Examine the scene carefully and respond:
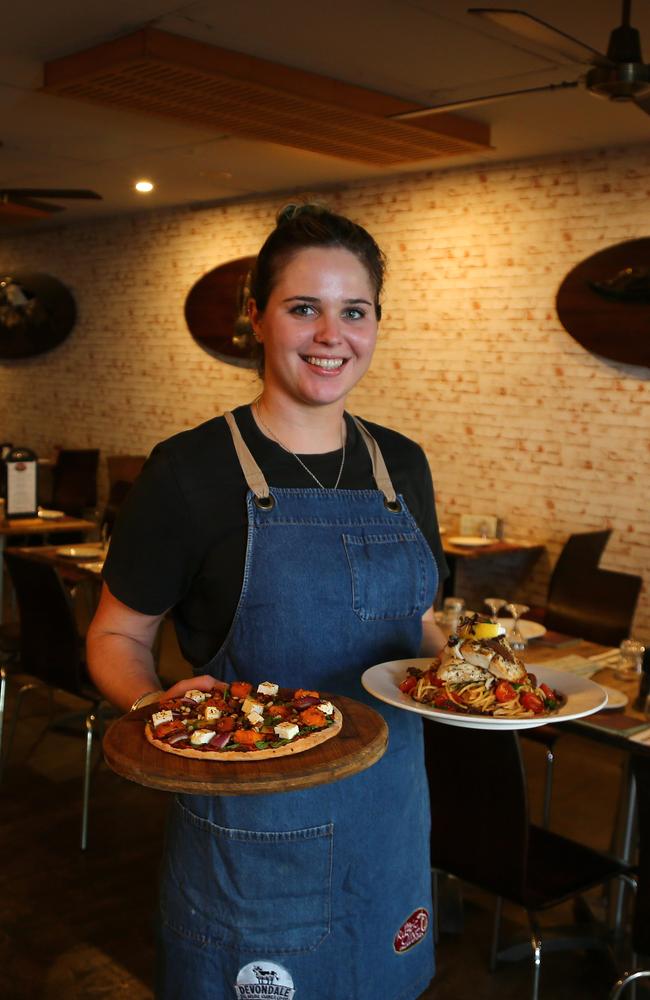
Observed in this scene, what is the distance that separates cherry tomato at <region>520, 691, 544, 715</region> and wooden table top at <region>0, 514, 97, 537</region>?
4431 mm

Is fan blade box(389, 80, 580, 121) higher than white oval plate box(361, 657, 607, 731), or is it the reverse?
fan blade box(389, 80, 580, 121)

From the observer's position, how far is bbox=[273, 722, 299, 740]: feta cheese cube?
1.47m

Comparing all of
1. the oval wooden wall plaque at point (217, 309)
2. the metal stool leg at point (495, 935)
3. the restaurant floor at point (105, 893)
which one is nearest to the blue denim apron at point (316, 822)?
the metal stool leg at point (495, 935)

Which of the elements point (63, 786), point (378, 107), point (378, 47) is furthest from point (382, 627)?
point (378, 107)

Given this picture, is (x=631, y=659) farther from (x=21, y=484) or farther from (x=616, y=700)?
(x=21, y=484)

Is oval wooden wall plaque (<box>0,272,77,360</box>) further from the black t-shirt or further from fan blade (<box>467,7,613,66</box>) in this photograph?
the black t-shirt

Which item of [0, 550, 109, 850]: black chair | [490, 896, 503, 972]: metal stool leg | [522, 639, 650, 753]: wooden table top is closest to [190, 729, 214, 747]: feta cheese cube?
[522, 639, 650, 753]: wooden table top

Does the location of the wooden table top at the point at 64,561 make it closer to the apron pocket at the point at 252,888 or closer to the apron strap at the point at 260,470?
the apron strap at the point at 260,470

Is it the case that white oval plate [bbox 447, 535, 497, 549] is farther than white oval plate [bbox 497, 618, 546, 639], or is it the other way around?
white oval plate [bbox 447, 535, 497, 549]

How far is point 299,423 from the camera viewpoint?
182 centimetres

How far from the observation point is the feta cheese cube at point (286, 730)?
1475mm

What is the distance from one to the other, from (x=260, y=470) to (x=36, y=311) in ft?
32.3

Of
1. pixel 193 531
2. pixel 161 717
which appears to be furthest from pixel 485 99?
pixel 161 717

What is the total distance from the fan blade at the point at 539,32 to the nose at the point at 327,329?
1905mm
